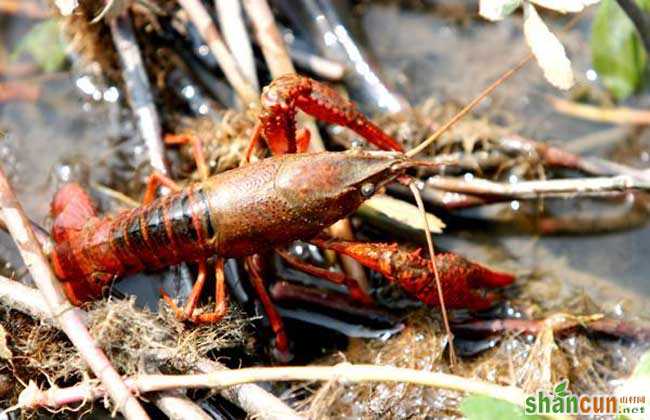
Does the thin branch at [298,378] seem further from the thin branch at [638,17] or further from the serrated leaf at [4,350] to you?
the thin branch at [638,17]

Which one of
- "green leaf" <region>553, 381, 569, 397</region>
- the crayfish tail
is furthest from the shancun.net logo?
the crayfish tail

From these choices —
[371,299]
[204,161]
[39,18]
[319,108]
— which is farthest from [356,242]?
[39,18]

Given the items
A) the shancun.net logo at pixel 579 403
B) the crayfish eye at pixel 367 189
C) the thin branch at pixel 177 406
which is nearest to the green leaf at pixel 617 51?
the crayfish eye at pixel 367 189

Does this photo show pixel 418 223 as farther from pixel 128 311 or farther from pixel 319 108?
pixel 128 311

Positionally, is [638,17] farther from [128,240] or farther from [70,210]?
[70,210]

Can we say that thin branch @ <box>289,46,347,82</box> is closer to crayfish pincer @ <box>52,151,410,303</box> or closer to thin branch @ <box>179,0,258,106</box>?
thin branch @ <box>179,0,258,106</box>
